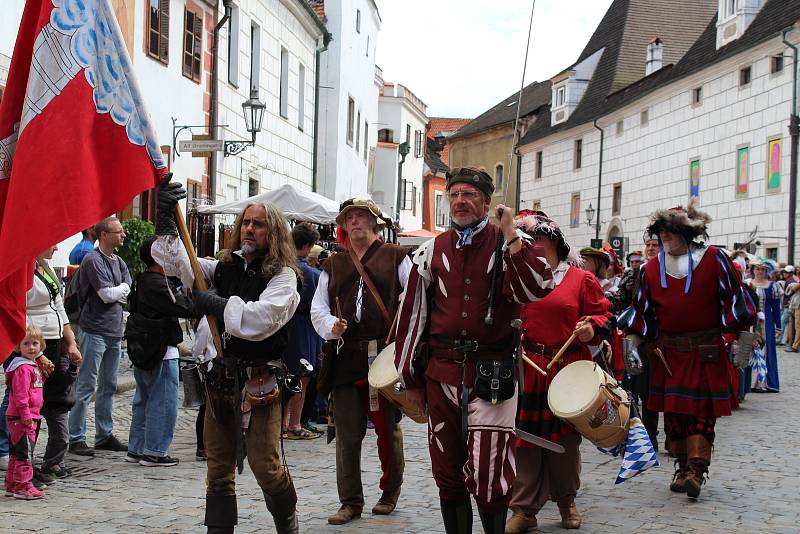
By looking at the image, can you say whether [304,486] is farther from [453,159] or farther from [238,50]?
[453,159]

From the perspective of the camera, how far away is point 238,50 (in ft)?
76.8

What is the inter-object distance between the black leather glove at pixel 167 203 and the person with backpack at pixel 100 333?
3.60 meters

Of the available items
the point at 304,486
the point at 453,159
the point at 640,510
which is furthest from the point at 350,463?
the point at 453,159

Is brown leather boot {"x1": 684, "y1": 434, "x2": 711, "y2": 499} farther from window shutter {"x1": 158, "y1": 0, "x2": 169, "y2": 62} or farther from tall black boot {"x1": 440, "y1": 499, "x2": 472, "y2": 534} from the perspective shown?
window shutter {"x1": 158, "y1": 0, "x2": 169, "y2": 62}

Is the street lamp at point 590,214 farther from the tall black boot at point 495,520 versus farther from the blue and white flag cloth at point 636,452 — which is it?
the tall black boot at point 495,520

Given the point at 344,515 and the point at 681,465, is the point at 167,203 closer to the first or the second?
the point at 344,515

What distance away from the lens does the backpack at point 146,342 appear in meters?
8.33

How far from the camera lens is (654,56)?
156 feet

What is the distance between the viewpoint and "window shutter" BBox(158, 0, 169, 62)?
18906 millimetres

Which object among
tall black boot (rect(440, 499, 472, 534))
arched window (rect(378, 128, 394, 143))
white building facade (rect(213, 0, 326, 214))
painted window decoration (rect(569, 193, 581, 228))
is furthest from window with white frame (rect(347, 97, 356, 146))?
tall black boot (rect(440, 499, 472, 534))

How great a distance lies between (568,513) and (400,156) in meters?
44.0

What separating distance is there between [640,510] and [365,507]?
178 cm

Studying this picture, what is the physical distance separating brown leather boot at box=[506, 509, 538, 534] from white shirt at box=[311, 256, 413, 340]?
1523 millimetres

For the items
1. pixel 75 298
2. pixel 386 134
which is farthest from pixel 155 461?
pixel 386 134
